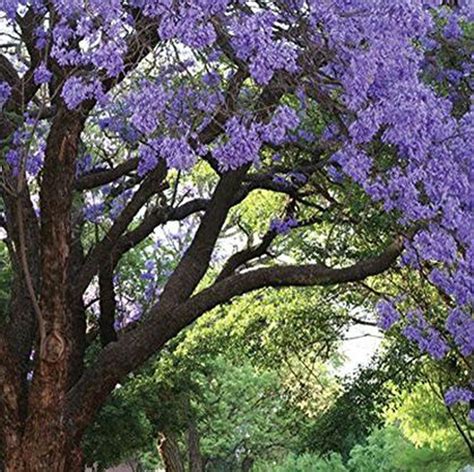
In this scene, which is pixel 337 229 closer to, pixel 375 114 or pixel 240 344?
pixel 240 344

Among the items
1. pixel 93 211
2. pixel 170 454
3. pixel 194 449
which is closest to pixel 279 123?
pixel 93 211

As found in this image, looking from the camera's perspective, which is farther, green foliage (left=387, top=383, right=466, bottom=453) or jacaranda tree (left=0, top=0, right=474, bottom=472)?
green foliage (left=387, top=383, right=466, bottom=453)

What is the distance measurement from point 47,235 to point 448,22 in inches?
162

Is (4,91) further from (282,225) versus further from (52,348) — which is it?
(282,225)

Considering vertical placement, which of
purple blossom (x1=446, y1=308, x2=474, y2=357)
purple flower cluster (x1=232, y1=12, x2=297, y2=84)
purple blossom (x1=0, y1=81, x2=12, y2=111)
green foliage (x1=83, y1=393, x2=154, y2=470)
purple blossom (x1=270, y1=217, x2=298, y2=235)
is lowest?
purple blossom (x1=446, y1=308, x2=474, y2=357)

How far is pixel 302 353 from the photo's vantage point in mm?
15320

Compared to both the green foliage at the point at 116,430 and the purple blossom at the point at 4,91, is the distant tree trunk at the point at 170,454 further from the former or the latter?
the purple blossom at the point at 4,91

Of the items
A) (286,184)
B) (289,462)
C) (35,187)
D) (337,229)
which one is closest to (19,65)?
(35,187)

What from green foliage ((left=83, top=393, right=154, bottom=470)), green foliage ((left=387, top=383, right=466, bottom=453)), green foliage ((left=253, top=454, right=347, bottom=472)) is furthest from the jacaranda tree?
green foliage ((left=253, top=454, right=347, bottom=472))

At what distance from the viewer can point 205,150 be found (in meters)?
7.77

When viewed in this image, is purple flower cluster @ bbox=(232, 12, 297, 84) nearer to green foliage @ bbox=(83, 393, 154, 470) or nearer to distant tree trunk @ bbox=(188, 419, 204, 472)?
green foliage @ bbox=(83, 393, 154, 470)

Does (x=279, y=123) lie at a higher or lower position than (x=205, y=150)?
lower

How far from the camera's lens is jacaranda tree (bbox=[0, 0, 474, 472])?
7.16 metres

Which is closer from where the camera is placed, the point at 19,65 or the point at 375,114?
the point at 375,114
